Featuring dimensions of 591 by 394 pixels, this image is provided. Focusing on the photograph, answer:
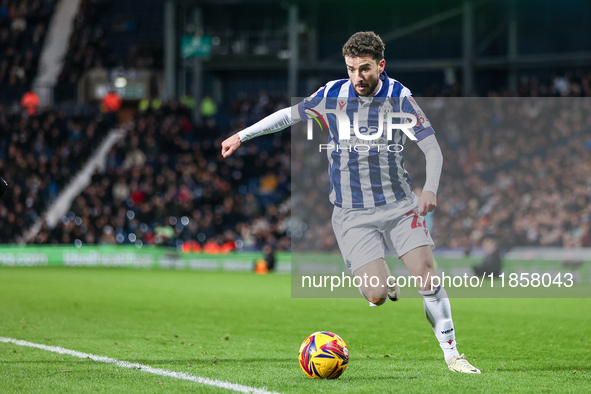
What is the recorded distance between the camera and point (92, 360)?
656cm

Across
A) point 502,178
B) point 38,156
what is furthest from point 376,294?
point 38,156

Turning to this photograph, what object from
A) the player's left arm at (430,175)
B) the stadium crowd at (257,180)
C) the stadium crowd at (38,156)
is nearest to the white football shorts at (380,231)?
the player's left arm at (430,175)

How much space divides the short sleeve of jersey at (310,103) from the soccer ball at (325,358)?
2015mm

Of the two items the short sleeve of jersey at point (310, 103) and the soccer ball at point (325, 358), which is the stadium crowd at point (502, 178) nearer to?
the short sleeve of jersey at point (310, 103)

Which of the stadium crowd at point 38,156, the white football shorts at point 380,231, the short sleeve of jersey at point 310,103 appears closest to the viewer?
the white football shorts at point 380,231

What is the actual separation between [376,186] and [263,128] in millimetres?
1087

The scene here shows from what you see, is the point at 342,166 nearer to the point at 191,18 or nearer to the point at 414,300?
the point at 414,300

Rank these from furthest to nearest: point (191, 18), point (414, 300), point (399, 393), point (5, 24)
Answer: point (5, 24), point (191, 18), point (414, 300), point (399, 393)

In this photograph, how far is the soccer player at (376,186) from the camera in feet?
19.6

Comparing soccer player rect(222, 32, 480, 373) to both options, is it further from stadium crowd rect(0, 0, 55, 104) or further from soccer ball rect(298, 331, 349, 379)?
stadium crowd rect(0, 0, 55, 104)

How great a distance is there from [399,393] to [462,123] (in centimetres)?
1890

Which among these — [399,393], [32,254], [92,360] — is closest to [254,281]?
[32,254]

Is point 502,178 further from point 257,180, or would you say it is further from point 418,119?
point 418,119

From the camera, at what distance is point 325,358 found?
5.60m
